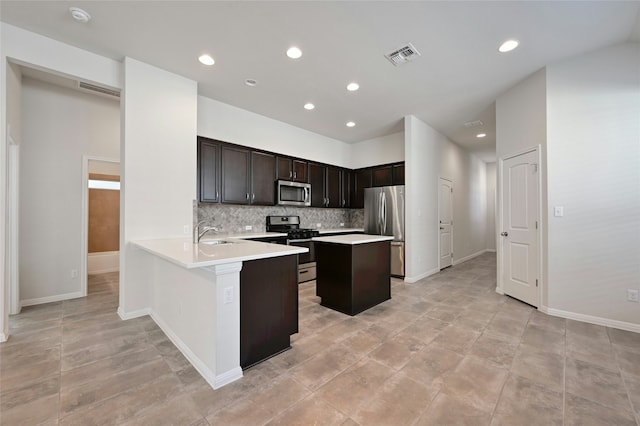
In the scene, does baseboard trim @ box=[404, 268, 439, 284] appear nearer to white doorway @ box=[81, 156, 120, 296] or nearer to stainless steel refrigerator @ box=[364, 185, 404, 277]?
stainless steel refrigerator @ box=[364, 185, 404, 277]

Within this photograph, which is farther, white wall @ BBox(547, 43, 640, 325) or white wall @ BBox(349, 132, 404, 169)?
white wall @ BBox(349, 132, 404, 169)

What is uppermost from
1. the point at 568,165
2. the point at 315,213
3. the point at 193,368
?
the point at 568,165

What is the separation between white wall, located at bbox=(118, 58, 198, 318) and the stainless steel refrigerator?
11.5 feet

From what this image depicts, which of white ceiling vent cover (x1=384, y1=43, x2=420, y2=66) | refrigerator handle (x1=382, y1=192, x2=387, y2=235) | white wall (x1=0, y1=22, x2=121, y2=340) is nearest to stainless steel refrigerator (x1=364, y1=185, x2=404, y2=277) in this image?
refrigerator handle (x1=382, y1=192, x2=387, y2=235)

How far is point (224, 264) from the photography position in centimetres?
177

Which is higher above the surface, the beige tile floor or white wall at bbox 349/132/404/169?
white wall at bbox 349/132/404/169

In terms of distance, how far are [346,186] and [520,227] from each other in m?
3.44

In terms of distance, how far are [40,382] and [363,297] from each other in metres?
2.92

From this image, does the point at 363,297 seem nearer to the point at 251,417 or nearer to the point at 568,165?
the point at 251,417

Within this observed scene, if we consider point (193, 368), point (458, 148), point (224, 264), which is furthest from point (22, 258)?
point (458, 148)

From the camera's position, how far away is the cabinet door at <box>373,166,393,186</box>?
5.48m

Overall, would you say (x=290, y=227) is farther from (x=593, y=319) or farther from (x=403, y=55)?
(x=593, y=319)

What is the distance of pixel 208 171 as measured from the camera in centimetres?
385

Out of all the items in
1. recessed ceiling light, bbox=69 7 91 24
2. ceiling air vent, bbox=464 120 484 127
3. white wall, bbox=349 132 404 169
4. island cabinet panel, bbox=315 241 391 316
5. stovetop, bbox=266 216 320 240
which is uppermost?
ceiling air vent, bbox=464 120 484 127
